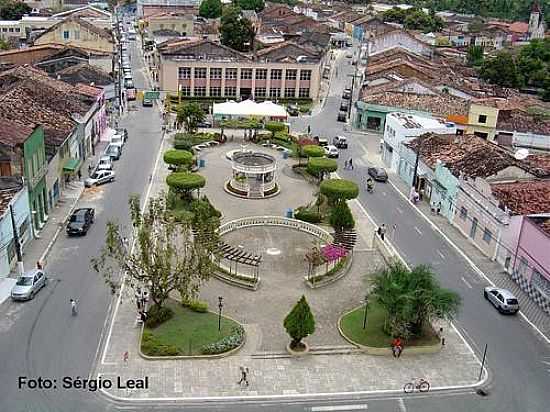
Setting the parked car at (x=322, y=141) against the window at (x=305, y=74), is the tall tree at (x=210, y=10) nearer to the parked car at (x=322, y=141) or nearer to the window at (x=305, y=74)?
the window at (x=305, y=74)

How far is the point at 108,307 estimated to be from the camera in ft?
123

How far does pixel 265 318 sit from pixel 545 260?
1828 cm

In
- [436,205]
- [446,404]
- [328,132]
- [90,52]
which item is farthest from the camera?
[90,52]

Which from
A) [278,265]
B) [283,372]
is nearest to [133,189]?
[278,265]

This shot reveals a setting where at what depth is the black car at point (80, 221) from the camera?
46.3m

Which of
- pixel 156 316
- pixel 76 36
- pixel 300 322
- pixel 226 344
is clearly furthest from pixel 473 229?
pixel 76 36

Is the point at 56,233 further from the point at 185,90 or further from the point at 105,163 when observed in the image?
the point at 185,90

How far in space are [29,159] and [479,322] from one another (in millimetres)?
32092

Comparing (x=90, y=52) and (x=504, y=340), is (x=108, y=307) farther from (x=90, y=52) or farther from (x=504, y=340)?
(x=90, y=52)

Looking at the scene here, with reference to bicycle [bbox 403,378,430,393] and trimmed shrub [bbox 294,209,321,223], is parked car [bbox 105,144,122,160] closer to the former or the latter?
trimmed shrub [bbox 294,209,321,223]

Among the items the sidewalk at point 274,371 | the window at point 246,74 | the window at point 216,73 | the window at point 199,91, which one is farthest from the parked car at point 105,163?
the window at point 246,74

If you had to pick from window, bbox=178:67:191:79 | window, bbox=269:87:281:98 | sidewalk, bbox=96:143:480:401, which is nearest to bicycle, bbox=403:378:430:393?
sidewalk, bbox=96:143:480:401

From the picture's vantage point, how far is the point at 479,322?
3803 centimetres

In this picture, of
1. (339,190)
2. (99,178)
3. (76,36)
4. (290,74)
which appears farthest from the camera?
(76,36)
